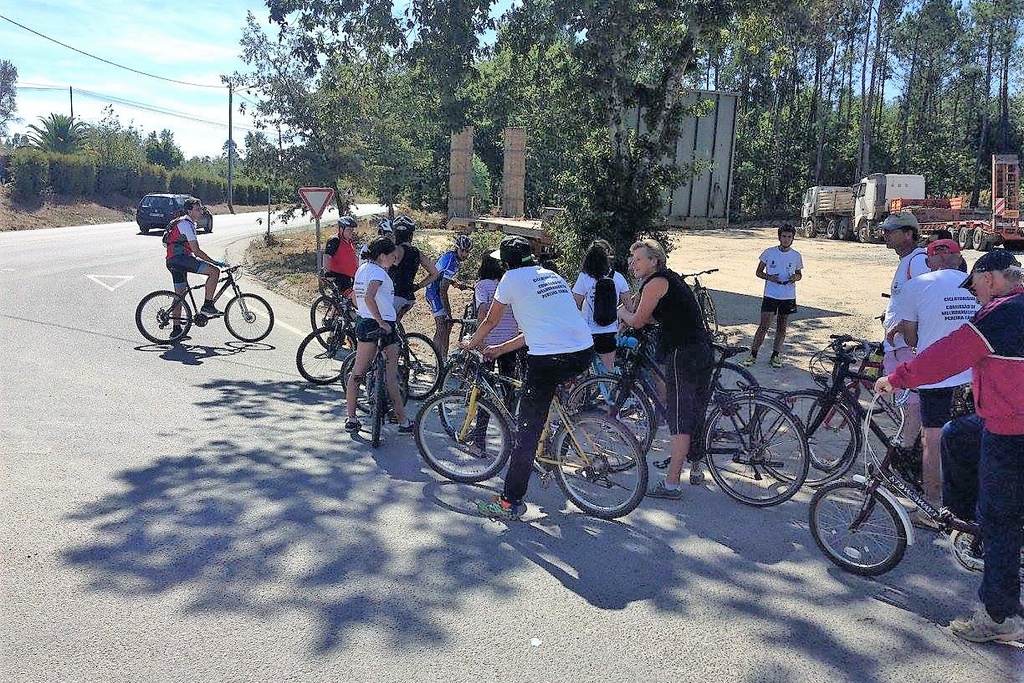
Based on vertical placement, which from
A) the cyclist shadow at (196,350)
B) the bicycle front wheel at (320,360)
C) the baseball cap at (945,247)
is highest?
the baseball cap at (945,247)

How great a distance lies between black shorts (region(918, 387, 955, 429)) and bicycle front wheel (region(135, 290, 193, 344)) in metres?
8.88

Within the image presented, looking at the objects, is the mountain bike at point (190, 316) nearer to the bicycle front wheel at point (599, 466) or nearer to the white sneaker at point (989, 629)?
the bicycle front wheel at point (599, 466)

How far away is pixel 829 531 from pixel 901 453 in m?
0.79

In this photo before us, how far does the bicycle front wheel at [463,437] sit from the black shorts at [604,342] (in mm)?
1532

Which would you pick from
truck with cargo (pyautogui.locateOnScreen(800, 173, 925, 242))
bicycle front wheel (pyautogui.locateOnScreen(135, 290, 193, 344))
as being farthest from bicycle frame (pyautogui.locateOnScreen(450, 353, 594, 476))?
truck with cargo (pyautogui.locateOnScreen(800, 173, 925, 242))

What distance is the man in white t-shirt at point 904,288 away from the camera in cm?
559

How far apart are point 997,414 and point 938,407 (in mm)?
1501

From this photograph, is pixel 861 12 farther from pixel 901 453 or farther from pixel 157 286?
pixel 901 453

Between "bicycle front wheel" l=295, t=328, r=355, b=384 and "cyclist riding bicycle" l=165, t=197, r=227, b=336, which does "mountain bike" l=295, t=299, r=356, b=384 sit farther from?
"cyclist riding bicycle" l=165, t=197, r=227, b=336

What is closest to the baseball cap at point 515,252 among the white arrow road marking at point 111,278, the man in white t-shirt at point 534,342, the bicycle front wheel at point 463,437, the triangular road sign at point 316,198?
the man in white t-shirt at point 534,342

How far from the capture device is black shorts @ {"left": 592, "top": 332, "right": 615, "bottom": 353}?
694 cm

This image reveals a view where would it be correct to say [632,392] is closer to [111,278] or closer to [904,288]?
[904,288]

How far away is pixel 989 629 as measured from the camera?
375cm

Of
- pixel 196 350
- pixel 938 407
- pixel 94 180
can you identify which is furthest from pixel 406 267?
pixel 94 180
